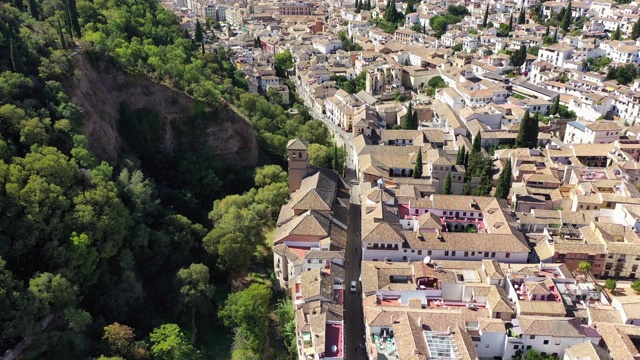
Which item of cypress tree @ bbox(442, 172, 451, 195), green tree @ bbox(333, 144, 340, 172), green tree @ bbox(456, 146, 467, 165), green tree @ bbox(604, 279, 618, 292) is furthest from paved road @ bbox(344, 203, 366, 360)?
green tree @ bbox(604, 279, 618, 292)

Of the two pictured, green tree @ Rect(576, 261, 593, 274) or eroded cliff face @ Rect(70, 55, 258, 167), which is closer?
green tree @ Rect(576, 261, 593, 274)

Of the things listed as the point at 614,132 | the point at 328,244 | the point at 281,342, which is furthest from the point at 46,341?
the point at 614,132

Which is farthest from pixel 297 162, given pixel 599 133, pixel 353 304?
pixel 599 133

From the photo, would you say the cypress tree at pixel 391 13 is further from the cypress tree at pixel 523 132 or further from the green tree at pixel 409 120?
the cypress tree at pixel 523 132

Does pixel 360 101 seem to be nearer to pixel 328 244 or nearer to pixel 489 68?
pixel 489 68

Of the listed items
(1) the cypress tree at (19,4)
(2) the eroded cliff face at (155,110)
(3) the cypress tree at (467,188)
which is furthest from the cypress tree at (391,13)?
(1) the cypress tree at (19,4)

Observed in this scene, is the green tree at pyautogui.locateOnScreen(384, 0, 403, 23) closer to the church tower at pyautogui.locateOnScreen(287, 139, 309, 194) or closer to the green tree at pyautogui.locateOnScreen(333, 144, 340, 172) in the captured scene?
the green tree at pyautogui.locateOnScreen(333, 144, 340, 172)
